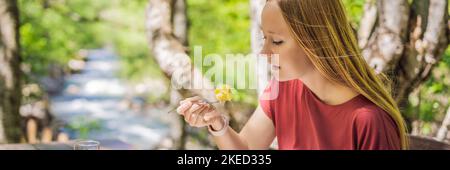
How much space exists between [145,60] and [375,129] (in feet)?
12.8

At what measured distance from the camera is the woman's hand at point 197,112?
4.32ft

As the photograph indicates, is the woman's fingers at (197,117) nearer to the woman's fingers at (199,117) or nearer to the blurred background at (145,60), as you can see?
the woman's fingers at (199,117)

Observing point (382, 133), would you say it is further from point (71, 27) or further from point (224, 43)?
point (71, 27)

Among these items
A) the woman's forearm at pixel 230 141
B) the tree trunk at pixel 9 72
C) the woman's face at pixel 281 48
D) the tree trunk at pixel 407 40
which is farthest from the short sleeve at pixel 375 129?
the tree trunk at pixel 9 72

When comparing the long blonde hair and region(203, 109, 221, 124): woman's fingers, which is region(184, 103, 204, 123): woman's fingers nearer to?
region(203, 109, 221, 124): woman's fingers

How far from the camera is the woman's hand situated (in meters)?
1.32

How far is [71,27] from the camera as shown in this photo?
4.86 metres

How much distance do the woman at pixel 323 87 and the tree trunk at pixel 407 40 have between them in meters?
1.25

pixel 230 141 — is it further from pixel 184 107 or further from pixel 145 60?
pixel 145 60

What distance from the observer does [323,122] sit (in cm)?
142

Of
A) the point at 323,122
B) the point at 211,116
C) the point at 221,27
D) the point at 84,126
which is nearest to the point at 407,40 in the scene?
the point at 323,122
